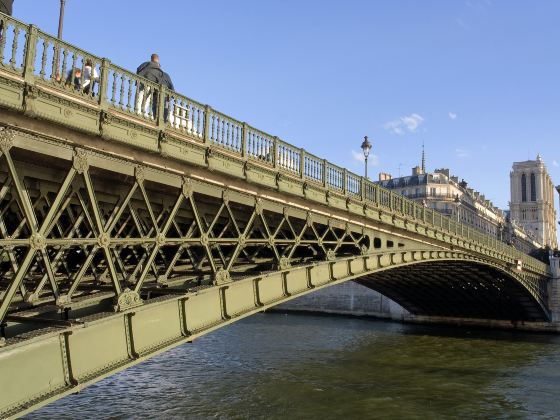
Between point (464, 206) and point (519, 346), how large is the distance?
2679 inches

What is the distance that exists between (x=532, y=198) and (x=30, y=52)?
199207 millimetres

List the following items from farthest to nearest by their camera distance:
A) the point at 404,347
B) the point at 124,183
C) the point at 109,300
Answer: the point at 404,347 < the point at 124,183 < the point at 109,300

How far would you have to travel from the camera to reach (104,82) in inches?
401

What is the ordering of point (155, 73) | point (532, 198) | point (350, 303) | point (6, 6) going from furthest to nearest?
point (532, 198) < point (350, 303) < point (6, 6) < point (155, 73)

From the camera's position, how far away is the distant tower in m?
181

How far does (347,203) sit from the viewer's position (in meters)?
20.6

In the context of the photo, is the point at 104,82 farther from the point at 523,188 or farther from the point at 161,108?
the point at 523,188

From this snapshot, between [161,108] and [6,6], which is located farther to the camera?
[6,6]

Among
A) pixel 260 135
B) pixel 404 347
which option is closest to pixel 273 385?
pixel 260 135

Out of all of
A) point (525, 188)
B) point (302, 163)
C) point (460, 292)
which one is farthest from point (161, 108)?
point (525, 188)

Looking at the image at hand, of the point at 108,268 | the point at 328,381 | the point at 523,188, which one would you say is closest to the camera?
the point at 108,268

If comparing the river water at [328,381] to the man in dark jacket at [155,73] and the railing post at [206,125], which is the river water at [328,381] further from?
the man in dark jacket at [155,73]

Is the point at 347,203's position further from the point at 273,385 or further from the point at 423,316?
the point at 423,316

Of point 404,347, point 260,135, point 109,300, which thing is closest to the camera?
point 109,300
